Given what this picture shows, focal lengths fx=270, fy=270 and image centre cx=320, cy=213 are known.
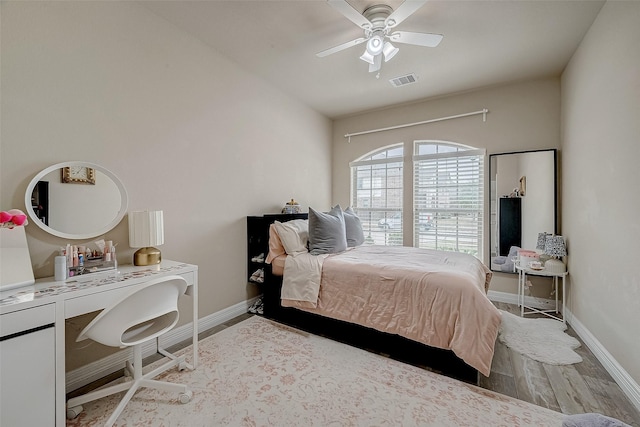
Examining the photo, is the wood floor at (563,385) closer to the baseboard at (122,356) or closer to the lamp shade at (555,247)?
the lamp shade at (555,247)

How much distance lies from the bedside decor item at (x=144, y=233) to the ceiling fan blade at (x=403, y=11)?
2271mm

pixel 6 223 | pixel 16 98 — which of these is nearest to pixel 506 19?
pixel 16 98

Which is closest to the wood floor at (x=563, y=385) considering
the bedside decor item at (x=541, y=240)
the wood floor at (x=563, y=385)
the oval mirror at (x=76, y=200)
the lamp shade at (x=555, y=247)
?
the wood floor at (x=563, y=385)

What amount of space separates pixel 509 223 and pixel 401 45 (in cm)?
252

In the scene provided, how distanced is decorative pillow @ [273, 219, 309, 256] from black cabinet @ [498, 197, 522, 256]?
8.32ft

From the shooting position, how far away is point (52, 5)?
172 cm

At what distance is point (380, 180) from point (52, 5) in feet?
12.8

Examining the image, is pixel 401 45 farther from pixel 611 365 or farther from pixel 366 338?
pixel 611 365

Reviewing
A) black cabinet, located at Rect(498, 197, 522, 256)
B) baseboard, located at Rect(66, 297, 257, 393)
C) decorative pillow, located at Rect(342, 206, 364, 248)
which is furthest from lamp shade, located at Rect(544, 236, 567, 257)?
baseboard, located at Rect(66, 297, 257, 393)

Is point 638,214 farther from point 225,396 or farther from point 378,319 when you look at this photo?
point 225,396

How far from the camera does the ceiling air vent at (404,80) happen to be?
10.5ft

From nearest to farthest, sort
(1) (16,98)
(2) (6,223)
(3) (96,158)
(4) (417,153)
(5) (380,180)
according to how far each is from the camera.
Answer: (2) (6,223)
(1) (16,98)
(3) (96,158)
(4) (417,153)
(5) (380,180)

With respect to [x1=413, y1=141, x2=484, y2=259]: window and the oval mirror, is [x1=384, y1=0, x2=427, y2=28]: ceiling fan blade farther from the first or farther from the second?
the oval mirror

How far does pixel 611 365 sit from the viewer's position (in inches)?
76.2
